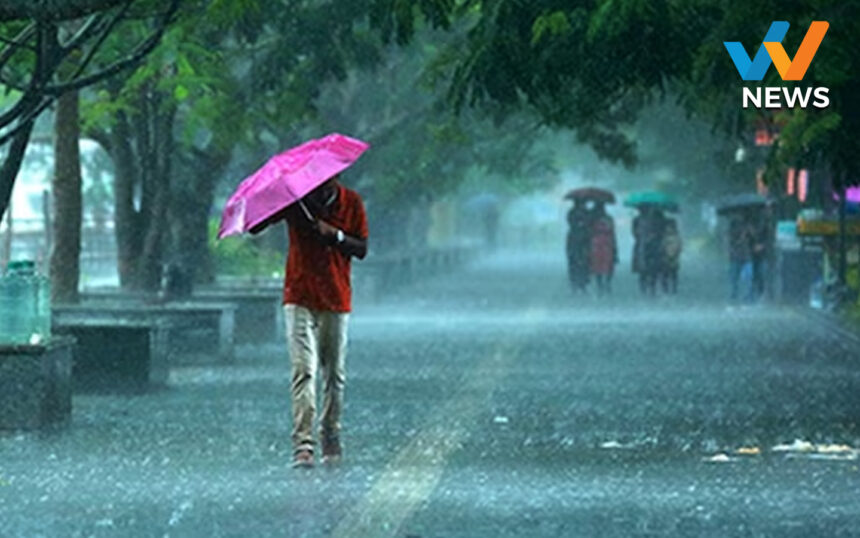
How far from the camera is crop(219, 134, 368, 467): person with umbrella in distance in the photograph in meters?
16.7

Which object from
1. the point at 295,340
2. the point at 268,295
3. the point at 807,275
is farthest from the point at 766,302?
the point at 295,340

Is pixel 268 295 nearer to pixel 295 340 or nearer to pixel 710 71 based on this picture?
pixel 710 71

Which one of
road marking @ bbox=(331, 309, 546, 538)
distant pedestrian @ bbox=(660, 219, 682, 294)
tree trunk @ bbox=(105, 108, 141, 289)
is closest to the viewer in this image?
road marking @ bbox=(331, 309, 546, 538)

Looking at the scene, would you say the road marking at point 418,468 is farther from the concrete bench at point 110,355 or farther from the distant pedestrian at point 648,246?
the distant pedestrian at point 648,246

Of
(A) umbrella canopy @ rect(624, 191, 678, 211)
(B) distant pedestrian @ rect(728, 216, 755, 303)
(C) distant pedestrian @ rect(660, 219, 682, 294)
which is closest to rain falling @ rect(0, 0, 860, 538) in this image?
(B) distant pedestrian @ rect(728, 216, 755, 303)

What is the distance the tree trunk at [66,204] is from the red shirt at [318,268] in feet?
44.5

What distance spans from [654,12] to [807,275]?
29.0 metres

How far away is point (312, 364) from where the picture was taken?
16891mm

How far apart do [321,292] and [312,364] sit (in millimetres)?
451

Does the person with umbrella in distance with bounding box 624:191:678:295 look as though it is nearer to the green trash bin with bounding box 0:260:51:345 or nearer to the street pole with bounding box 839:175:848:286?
the street pole with bounding box 839:175:848:286

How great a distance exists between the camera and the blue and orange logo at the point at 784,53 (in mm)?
21500

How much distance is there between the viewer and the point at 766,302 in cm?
5069

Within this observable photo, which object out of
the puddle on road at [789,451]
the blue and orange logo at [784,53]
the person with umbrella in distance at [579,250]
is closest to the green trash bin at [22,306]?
the puddle on road at [789,451]

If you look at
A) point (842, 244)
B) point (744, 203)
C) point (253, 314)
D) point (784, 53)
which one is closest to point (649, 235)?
point (744, 203)
